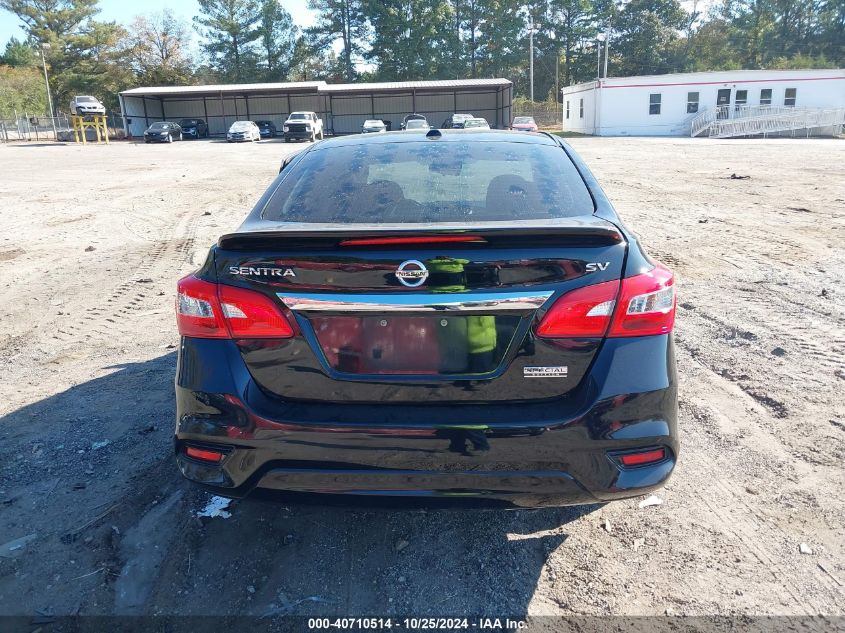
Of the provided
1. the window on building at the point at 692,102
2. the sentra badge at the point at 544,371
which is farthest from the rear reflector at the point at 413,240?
the window on building at the point at 692,102

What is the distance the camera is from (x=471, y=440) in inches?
86.6

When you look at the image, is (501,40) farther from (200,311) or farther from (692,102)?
(200,311)

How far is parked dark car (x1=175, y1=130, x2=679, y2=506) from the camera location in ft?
7.24

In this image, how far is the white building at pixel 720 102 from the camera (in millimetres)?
40688

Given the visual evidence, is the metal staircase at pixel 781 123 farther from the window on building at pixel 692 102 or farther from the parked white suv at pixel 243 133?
the parked white suv at pixel 243 133

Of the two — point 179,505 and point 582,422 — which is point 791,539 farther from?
point 179,505

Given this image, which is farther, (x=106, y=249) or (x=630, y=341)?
(x=106, y=249)

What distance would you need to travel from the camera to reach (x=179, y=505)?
3.07m

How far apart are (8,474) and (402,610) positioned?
7.71ft

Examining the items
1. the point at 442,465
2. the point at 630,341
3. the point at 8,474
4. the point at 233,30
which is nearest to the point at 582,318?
the point at 630,341

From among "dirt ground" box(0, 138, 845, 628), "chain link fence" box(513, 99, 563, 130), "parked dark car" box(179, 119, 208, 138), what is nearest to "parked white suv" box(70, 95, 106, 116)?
"parked dark car" box(179, 119, 208, 138)

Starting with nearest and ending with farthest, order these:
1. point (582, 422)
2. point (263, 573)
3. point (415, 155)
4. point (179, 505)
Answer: point (582, 422), point (263, 573), point (179, 505), point (415, 155)

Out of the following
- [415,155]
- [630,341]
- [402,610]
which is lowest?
[402,610]

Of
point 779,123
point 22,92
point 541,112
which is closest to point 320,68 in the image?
point 541,112
